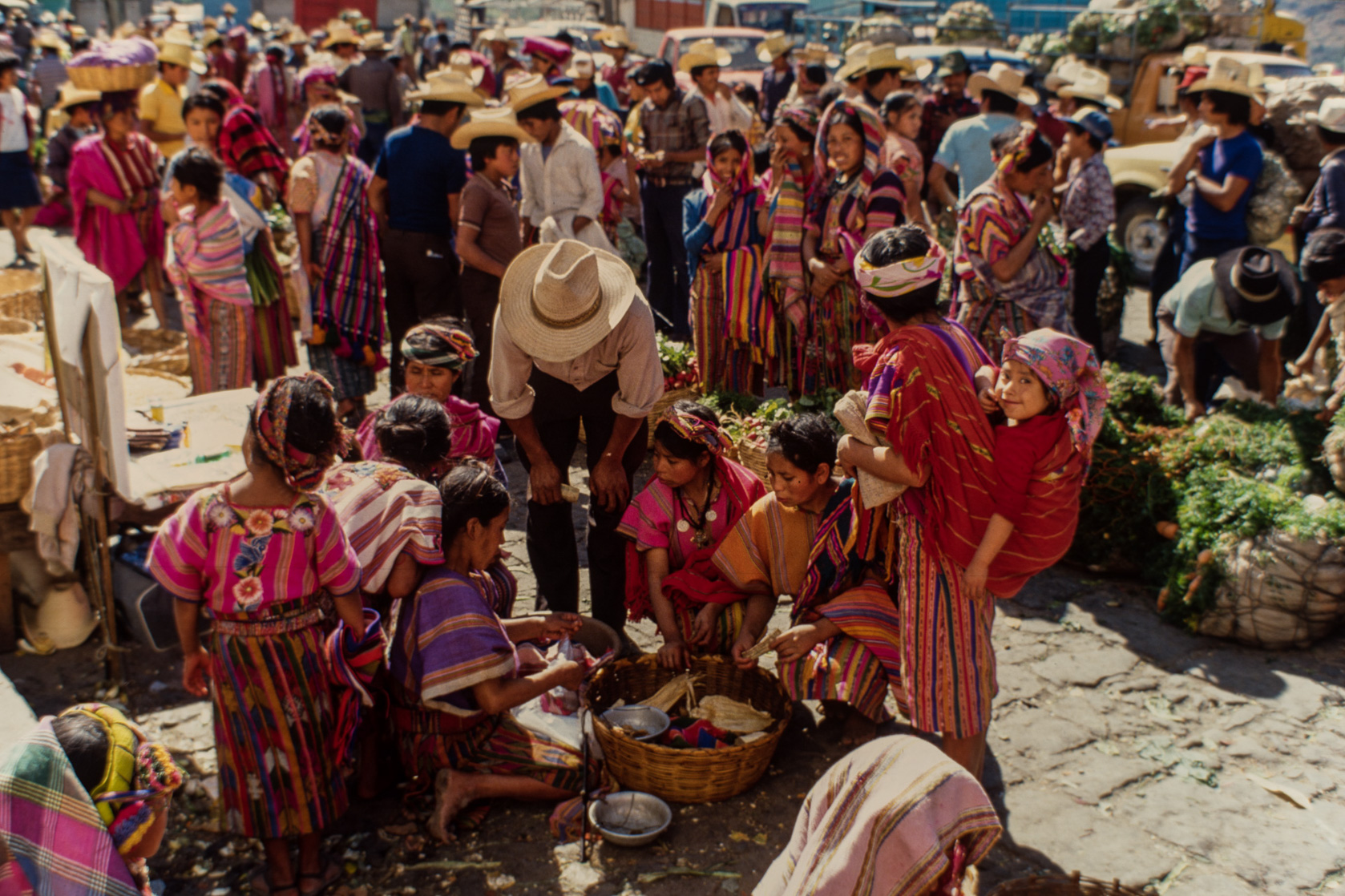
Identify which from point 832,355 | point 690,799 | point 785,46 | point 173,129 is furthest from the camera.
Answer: point 785,46

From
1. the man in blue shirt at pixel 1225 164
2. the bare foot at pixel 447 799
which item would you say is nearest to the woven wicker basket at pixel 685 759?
the bare foot at pixel 447 799

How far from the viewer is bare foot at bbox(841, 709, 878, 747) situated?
389 centimetres

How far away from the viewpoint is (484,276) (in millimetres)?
6043

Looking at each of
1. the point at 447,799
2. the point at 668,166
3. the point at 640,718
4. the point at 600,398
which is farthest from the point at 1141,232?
the point at 447,799

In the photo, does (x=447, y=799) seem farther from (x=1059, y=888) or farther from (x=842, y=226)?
(x=842, y=226)

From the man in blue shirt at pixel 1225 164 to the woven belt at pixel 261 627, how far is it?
6.05 meters

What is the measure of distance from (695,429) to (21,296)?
5161 mm

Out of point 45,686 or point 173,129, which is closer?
point 45,686

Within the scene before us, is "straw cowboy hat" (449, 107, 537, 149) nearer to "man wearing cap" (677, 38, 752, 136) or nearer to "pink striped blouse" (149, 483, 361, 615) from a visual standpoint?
"man wearing cap" (677, 38, 752, 136)

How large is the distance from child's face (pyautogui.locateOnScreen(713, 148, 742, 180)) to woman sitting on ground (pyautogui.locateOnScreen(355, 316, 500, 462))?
8.88 feet

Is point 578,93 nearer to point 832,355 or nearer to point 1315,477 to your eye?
point 832,355

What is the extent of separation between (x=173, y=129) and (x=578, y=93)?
3.75 metres

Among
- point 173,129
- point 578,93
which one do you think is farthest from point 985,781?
point 173,129

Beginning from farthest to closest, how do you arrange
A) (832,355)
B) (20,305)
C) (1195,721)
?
(20,305) → (832,355) → (1195,721)
